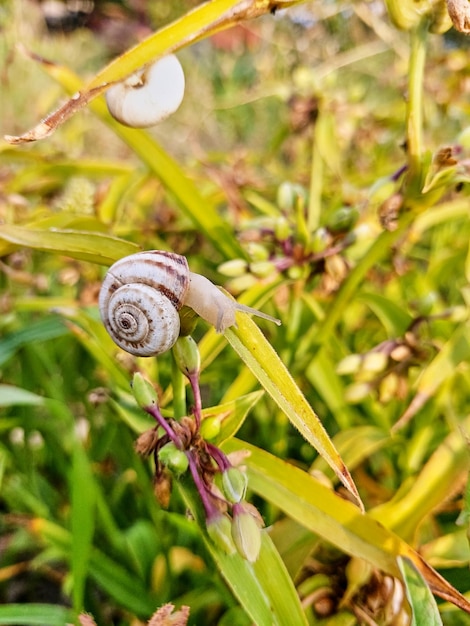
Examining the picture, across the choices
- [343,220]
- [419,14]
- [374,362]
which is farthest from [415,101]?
[374,362]

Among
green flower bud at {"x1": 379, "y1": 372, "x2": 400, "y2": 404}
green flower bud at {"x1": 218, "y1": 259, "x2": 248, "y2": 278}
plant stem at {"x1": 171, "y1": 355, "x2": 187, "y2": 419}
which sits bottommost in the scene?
green flower bud at {"x1": 379, "y1": 372, "x2": 400, "y2": 404}

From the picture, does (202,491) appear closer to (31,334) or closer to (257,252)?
(257,252)

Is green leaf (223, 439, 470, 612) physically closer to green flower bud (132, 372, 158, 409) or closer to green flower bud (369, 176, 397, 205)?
green flower bud (132, 372, 158, 409)

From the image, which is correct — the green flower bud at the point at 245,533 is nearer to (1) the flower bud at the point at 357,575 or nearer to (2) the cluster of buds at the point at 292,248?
(1) the flower bud at the point at 357,575

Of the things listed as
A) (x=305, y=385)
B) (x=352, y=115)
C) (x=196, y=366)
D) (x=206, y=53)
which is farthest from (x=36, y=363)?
(x=206, y=53)

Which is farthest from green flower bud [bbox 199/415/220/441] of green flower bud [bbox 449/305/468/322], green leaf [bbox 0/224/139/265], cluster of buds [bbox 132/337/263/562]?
green flower bud [bbox 449/305/468/322]

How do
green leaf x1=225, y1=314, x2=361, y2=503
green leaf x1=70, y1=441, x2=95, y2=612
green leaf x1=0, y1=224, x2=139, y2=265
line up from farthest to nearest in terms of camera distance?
green leaf x1=70, y1=441, x2=95, y2=612 < green leaf x1=0, y1=224, x2=139, y2=265 < green leaf x1=225, y1=314, x2=361, y2=503
